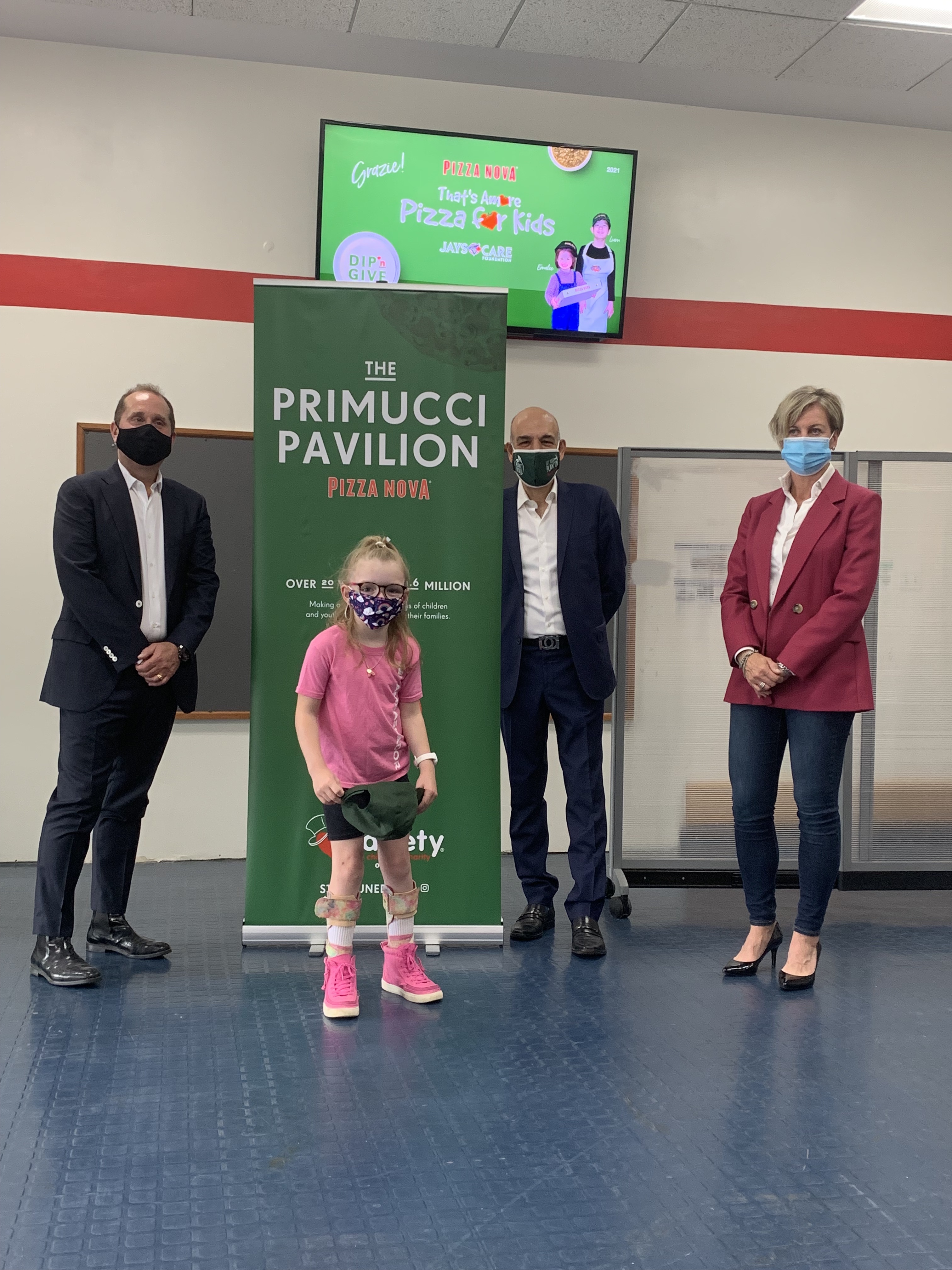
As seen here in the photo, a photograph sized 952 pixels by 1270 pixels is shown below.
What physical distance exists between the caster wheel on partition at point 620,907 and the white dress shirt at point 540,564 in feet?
3.61

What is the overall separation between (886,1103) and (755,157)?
4408 millimetres

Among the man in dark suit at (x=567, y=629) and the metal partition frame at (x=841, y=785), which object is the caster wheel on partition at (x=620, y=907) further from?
the man in dark suit at (x=567, y=629)

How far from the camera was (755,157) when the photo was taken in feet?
17.5

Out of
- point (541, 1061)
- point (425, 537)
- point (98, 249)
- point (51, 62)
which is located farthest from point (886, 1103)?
point (51, 62)

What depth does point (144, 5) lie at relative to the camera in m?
4.35

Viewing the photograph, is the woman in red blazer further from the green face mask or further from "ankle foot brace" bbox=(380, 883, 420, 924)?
"ankle foot brace" bbox=(380, 883, 420, 924)

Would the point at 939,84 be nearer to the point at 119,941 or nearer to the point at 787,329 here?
the point at 787,329

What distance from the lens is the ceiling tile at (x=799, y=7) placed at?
4.29 metres

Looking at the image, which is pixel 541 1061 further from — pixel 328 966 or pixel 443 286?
pixel 443 286

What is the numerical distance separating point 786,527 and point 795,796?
0.78 metres

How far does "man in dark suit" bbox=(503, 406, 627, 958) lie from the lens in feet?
11.4

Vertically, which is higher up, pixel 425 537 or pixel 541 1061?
pixel 425 537

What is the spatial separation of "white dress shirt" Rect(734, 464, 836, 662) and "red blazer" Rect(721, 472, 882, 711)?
0.01 m

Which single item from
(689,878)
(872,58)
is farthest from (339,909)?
(872,58)
